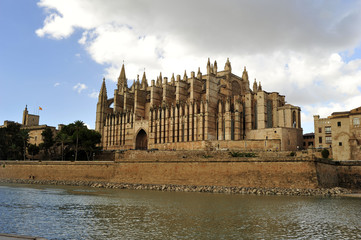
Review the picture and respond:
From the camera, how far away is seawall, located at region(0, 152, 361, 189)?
2961 centimetres

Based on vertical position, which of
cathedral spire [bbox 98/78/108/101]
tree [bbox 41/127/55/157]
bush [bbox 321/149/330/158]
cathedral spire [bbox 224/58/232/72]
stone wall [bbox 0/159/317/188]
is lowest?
Result: stone wall [bbox 0/159/317/188]

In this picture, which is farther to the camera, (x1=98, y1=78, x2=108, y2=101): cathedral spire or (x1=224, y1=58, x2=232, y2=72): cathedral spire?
(x1=98, y1=78, x2=108, y2=101): cathedral spire

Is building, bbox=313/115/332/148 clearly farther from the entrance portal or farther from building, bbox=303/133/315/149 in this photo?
the entrance portal

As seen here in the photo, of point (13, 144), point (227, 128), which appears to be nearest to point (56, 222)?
point (227, 128)

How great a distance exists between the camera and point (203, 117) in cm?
5197

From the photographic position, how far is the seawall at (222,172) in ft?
97.1

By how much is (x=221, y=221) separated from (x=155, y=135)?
4230cm

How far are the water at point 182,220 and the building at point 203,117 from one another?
2496 cm

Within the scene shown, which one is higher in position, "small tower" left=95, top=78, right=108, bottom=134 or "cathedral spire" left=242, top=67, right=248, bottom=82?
"cathedral spire" left=242, top=67, right=248, bottom=82

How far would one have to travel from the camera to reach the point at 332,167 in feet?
107

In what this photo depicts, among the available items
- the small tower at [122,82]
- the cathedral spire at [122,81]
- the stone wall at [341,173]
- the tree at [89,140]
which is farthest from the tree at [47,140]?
the stone wall at [341,173]

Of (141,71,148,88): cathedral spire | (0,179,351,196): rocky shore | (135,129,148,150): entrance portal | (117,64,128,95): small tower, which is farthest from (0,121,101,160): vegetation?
(117,64,128,95): small tower

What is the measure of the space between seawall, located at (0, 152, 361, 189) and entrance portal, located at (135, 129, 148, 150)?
64.9 feet

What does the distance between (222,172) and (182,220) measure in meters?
16.7
